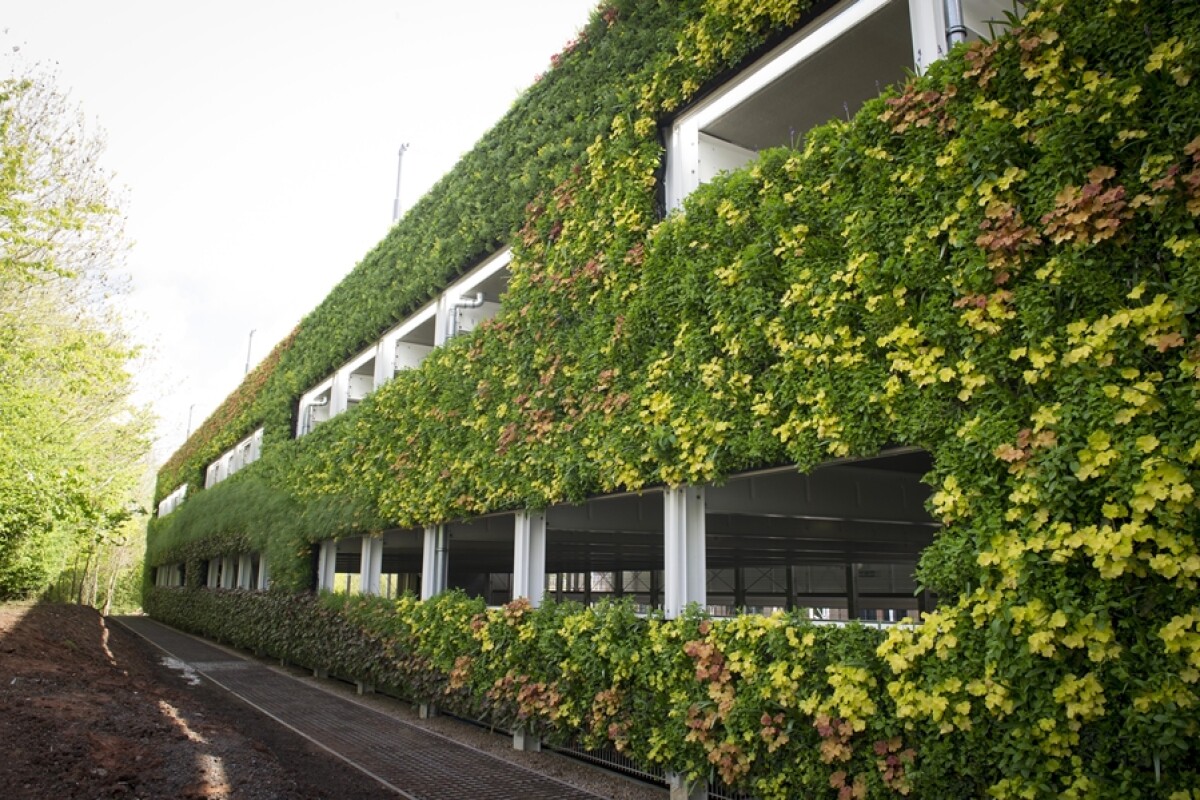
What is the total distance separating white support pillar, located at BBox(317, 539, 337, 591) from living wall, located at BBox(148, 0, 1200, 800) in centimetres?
833

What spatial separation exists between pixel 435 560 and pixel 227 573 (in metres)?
14.6

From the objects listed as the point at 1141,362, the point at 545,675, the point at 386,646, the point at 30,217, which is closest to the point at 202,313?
the point at 30,217

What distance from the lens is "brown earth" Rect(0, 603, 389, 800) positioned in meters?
4.98

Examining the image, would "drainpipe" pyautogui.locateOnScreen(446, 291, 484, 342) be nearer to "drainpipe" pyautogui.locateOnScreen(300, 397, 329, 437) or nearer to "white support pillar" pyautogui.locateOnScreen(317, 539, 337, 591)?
"white support pillar" pyautogui.locateOnScreen(317, 539, 337, 591)

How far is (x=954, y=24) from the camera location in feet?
16.3

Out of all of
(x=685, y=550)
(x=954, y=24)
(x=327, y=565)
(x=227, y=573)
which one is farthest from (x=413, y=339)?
(x=227, y=573)

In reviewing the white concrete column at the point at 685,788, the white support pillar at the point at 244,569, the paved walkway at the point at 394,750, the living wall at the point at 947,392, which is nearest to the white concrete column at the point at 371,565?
the paved walkway at the point at 394,750

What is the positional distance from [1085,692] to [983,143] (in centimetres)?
269

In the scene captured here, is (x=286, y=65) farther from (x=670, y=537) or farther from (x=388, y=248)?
(x=670, y=537)

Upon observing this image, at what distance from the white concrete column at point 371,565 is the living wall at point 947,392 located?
5784 millimetres

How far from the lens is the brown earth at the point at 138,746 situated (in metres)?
4.98

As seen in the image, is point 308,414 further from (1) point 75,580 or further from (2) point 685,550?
(1) point 75,580

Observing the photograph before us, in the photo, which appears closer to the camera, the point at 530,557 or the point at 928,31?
the point at 928,31

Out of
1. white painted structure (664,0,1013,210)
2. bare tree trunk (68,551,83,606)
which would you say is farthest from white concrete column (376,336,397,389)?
bare tree trunk (68,551,83,606)
